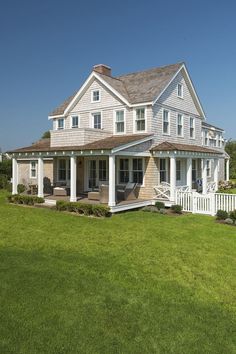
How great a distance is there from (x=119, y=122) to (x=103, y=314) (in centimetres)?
1593

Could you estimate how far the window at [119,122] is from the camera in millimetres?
20219

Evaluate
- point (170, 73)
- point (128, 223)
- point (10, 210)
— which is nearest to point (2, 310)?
point (128, 223)

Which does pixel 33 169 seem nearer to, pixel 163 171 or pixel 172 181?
pixel 163 171

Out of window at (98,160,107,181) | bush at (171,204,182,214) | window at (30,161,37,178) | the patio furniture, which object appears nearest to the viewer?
bush at (171,204,182,214)

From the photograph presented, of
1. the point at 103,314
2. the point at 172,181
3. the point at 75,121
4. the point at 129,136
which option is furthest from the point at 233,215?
the point at 75,121

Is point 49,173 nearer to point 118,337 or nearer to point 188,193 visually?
point 188,193

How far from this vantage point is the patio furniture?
1789 centimetres

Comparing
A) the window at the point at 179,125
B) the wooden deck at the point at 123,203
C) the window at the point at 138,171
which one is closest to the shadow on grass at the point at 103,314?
the wooden deck at the point at 123,203

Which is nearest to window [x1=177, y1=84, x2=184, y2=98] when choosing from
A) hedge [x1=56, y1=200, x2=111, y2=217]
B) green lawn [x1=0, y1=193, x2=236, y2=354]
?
hedge [x1=56, y1=200, x2=111, y2=217]

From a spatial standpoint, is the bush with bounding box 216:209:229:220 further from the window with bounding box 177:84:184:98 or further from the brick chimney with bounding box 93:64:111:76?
the brick chimney with bounding box 93:64:111:76

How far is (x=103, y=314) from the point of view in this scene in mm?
5684

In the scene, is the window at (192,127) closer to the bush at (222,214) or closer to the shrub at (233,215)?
the bush at (222,214)

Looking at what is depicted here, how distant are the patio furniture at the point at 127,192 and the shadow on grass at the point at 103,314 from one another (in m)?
9.94

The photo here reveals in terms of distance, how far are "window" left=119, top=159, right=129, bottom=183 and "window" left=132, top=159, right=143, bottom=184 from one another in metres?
0.48
